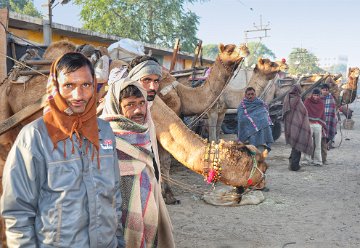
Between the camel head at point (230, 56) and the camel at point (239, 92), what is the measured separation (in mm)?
2266

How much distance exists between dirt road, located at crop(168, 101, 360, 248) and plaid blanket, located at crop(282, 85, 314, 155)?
2.41 ft

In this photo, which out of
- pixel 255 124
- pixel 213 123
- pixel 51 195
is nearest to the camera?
pixel 51 195

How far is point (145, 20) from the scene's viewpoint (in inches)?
1138

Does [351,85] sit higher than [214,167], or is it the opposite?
[351,85]

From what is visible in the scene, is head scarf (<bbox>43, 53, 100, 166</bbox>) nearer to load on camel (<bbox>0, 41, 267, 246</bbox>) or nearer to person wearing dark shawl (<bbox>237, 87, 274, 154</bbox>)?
load on camel (<bbox>0, 41, 267, 246</bbox>)

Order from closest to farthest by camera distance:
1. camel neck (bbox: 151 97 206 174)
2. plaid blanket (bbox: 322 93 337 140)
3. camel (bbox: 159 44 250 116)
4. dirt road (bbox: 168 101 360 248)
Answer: camel neck (bbox: 151 97 206 174), dirt road (bbox: 168 101 360 248), camel (bbox: 159 44 250 116), plaid blanket (bbox: 322 93 337 140)

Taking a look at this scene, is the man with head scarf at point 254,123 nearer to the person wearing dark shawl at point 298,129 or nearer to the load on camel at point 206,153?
the person wearing dark shawl at point 298,129

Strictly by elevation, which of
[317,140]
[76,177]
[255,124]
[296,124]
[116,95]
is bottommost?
[317,140]

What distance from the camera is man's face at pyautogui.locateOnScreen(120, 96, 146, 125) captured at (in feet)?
7.91

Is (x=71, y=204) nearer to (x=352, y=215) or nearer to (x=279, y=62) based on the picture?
(x=352, y=215)

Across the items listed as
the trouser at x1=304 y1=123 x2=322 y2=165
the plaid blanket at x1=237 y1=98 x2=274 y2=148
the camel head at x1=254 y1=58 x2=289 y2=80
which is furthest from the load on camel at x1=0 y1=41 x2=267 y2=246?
the trouser at x1=304 y1=123 x2=322 y2=165

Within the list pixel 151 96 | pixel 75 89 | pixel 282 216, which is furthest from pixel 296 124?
pixel 75 89

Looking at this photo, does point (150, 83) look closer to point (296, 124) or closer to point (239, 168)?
point (239, 168)

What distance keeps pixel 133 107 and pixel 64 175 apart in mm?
837
